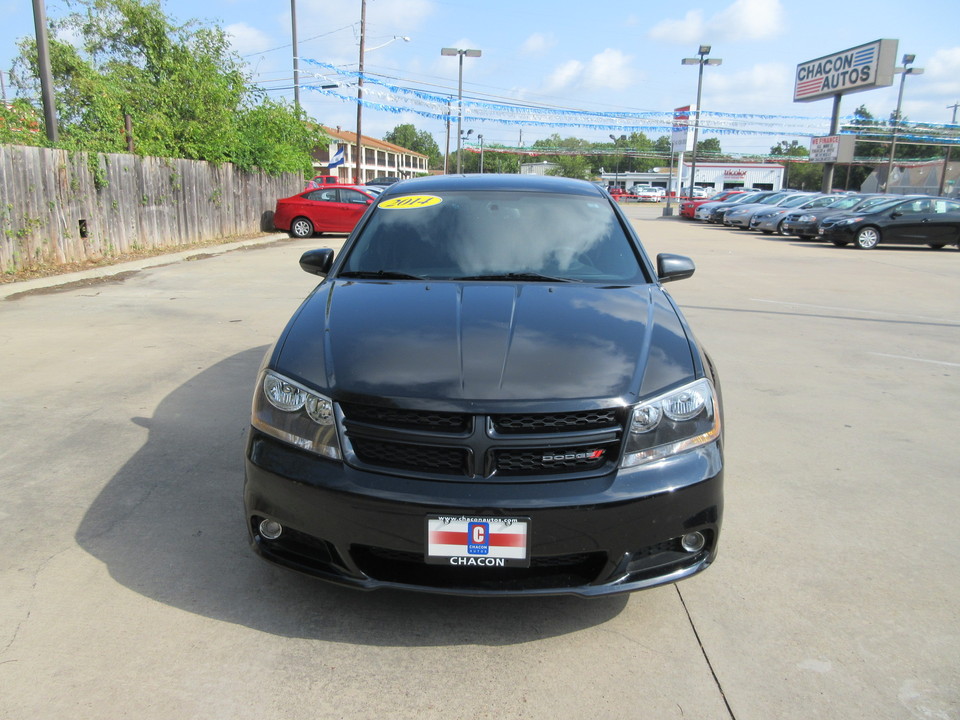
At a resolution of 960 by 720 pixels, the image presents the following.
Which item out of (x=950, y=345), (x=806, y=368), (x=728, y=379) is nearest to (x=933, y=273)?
(x=950, y=345)

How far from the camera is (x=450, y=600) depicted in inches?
114

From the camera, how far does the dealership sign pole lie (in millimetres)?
30822

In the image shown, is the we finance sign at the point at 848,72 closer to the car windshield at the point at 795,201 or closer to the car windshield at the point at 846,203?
the car windshield at the point at 795,201

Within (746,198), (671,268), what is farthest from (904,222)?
(671,268)

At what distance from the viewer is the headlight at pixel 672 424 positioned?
254 centimetres

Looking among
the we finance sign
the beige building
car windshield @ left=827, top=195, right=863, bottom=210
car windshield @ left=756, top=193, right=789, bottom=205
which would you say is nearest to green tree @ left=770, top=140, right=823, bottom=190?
the beige building

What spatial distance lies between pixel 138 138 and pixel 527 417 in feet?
53.8

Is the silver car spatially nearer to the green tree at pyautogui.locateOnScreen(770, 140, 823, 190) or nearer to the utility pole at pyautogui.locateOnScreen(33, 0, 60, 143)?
the utility pole at pyautogui.locateOnScreen(33, 0, 60, 143)

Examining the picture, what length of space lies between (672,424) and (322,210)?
18963mm

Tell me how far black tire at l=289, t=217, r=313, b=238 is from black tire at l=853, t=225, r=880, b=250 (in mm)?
14788

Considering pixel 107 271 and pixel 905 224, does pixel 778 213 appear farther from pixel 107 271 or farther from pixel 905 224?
pixel 107 271

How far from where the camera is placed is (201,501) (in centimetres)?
371

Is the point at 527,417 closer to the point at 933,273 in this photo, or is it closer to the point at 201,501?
the point at 201,501

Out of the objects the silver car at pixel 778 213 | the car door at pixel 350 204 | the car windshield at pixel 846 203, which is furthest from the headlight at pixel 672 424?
the silver car at pixel 778 213
